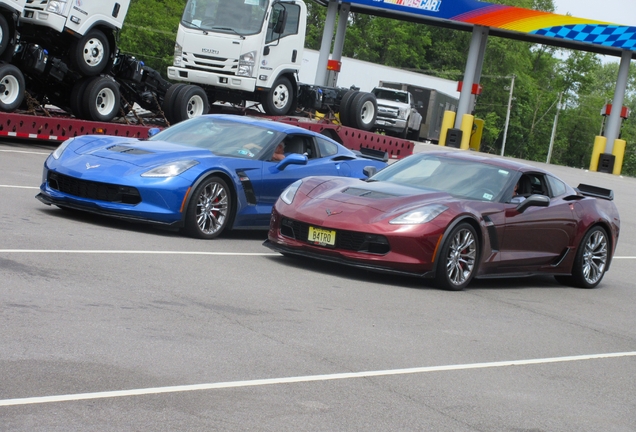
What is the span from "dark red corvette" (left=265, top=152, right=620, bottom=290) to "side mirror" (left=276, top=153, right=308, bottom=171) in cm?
94

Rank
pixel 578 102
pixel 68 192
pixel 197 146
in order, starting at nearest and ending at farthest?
pixel 68 192 < pixel 197 146 < pixel 578 102

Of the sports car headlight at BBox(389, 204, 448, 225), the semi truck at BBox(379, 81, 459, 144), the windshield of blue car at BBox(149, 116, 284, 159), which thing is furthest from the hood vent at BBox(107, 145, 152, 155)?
the semi truck at BBox(379, 81, 459, 144)

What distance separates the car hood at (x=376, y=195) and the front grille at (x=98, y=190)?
72.1 inches

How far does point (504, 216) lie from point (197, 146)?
11.9 feet

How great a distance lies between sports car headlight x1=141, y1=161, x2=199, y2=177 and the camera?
10.2 metres

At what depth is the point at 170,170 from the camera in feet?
33.6

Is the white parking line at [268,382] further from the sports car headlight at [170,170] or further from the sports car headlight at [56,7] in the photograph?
the sports car headlight at [56,7]

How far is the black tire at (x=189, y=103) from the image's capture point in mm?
20859

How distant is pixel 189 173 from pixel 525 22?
34441 millimetres

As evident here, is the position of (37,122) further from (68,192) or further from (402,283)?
(402,283)

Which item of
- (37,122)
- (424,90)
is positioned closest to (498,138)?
(424,90)

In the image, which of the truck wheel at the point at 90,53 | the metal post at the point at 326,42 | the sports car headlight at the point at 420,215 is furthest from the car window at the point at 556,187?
the metal post at the point at 326,42

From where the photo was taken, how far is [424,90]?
48.9 m

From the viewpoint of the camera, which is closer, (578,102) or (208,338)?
(208,338)
